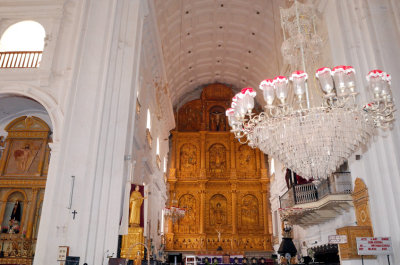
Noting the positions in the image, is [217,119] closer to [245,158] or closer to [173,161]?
[245,158]

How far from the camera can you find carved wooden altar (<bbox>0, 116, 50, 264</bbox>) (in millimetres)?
10695

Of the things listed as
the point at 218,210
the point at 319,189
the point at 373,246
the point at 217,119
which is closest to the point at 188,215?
the point at 218,210

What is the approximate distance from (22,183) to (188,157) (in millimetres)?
13136

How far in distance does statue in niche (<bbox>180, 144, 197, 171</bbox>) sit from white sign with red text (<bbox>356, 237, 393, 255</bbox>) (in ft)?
53.3

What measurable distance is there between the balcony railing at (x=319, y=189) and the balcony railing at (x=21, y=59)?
9592 millimetres

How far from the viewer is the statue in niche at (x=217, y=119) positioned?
24.4 meters

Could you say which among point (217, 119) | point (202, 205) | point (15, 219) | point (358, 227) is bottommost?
point (358, 227)

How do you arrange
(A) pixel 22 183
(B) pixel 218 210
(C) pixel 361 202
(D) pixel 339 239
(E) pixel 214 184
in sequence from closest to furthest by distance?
1. (D) pixel 339 239
2. (C) pixel 361 202
3. (A) pixel 22 183
4. (B) pixel 218 210
5. (E) pixel 214 184

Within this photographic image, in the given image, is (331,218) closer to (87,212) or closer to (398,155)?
(398,155)

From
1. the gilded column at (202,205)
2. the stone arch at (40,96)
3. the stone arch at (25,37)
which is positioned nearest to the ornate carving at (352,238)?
the stone arch at (40,96)

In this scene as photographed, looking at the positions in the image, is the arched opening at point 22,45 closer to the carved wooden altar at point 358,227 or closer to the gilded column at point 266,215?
the carved wooden altar at point 358,227

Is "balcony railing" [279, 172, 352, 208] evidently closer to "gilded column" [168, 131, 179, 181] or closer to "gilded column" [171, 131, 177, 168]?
"gilded column" [168, 131, 179, 181]

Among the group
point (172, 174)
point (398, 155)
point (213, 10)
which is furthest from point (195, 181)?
point (398, 155)

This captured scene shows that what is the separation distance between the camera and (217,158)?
2355 cm
